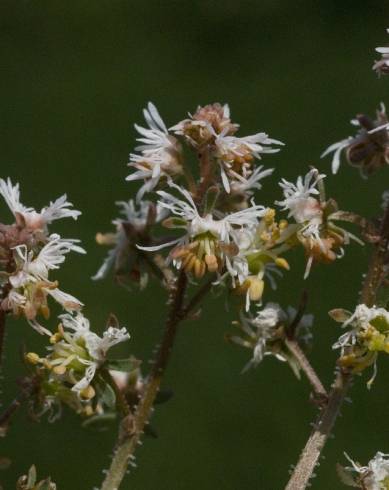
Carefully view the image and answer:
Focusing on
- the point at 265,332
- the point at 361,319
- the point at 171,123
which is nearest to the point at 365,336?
the point at 361,319

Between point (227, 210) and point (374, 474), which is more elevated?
point (227, 210)

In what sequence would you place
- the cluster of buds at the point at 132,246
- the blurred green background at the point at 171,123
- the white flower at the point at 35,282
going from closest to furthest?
the white flower at the point at 35,282 → the cluster of buds at the point at 132,246 → the blurred green background at the point at 171,123

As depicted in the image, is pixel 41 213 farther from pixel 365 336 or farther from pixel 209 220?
pixel 365 336

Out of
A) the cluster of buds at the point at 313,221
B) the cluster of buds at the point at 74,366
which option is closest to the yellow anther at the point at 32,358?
the cluster of buds at the point at 74,366

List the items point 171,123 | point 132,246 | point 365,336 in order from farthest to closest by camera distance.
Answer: point 171,123 → point 132,246 → point 365,336

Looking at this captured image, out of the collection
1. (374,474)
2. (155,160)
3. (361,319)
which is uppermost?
(155,160)

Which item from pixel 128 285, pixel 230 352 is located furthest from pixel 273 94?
pixel 128 285

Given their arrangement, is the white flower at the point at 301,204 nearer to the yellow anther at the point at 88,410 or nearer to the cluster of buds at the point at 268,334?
the cluster of buds at the point at 268,334

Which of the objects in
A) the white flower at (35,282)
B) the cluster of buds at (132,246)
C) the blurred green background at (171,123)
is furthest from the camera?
the blurred green background at (171,123)
